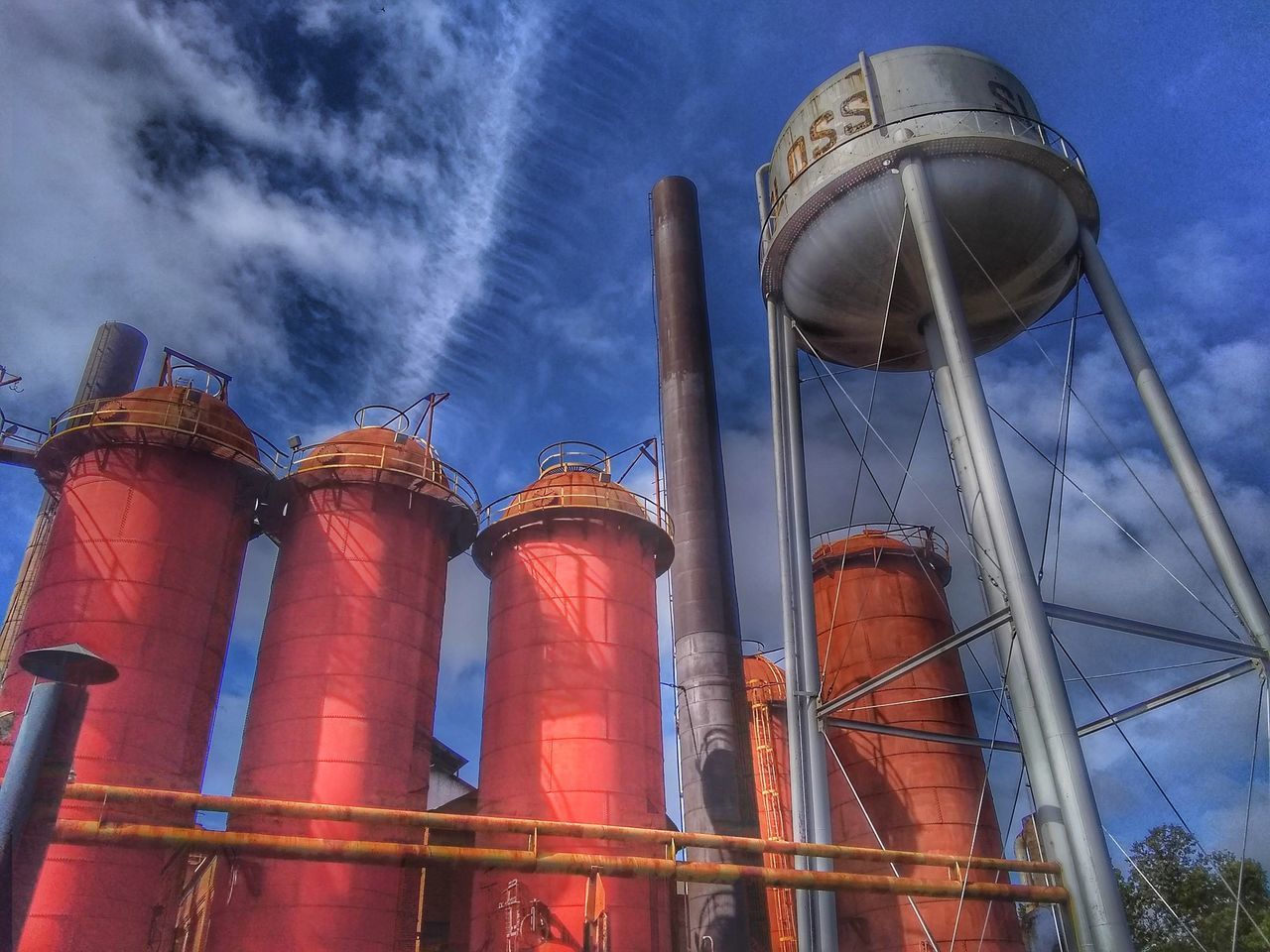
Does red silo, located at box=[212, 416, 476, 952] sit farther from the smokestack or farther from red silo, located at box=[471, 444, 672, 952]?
the smokestack

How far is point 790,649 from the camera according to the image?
14062 mm

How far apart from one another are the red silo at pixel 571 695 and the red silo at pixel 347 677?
1297 millimetres

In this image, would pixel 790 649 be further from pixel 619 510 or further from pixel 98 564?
pixel 98 564

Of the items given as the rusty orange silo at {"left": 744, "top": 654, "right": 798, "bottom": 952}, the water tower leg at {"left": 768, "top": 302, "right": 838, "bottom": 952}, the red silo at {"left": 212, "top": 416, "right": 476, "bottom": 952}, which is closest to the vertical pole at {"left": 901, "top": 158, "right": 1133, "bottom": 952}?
the water tower leg at {"left": 768, "top": 302, "right": 838, "bottom": 952}

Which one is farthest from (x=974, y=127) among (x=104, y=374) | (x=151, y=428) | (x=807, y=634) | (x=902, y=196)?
(x=104, y=374)

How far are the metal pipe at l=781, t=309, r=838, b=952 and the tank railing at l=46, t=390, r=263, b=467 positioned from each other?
10.7 m

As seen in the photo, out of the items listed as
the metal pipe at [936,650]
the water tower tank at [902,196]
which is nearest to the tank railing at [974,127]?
the water tower tank at [902,196]

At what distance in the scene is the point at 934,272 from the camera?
42.6 feet

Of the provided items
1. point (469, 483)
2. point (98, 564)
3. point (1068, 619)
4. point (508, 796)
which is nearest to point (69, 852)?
point (98, 564)

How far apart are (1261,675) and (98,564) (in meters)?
17.9

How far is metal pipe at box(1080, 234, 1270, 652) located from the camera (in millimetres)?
12625

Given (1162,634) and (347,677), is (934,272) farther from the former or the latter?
(347,677)

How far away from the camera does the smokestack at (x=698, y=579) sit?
19.1 meters

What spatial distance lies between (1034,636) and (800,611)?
4.29 metres
